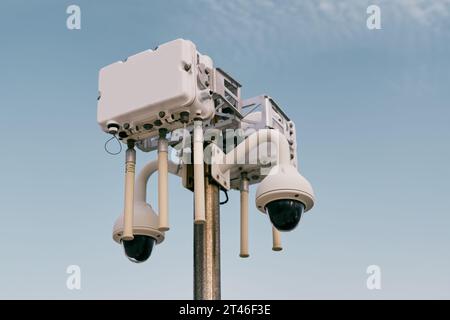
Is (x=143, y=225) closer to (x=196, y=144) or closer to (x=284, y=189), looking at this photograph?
(x=196, y=144)

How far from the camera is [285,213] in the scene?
1491cm

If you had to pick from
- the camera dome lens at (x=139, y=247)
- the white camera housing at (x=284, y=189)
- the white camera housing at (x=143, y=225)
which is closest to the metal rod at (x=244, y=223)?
the white camera housing at (x=284, y=189)

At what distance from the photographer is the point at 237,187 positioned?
55.4 ft

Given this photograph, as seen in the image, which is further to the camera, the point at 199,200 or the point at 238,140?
the point at 238,140

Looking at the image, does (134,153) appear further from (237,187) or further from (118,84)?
(237,187)

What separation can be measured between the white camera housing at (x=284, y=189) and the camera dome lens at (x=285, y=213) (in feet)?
0.20

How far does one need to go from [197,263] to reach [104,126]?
2217 mm

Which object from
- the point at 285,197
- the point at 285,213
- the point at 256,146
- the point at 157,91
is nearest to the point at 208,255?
the point at 285,213

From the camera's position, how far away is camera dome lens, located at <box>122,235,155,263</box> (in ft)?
51.5

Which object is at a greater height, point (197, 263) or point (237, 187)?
point (237, 187)

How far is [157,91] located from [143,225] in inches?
77.1
